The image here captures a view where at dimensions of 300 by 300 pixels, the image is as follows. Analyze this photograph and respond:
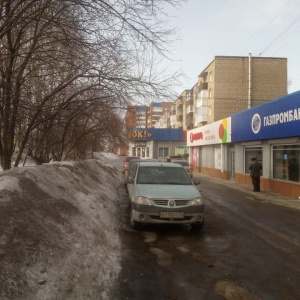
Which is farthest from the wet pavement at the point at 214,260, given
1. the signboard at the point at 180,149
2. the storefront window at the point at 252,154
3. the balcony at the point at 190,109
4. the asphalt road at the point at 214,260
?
the balcony at the point at 190,109

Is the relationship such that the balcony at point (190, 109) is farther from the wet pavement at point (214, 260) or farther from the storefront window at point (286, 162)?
the wet pavement at point (214, 260)

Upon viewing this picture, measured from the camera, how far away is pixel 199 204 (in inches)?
321

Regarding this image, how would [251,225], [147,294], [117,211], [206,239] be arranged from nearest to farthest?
1. [147,294]
2. [206,239]
3. [251,225]
4. [117,211]

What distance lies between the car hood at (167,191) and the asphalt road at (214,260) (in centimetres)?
86

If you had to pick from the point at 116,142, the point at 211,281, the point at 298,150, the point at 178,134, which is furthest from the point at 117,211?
the point at 178,134

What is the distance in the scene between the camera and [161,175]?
9828 mm

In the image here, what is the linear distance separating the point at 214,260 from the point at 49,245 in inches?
112

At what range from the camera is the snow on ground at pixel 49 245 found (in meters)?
3.97

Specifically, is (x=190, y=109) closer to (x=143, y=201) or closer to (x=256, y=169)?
(x=256, y=169)

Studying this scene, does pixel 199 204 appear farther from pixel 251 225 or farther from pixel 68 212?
pixel 68 212

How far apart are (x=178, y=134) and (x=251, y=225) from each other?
4859 cm

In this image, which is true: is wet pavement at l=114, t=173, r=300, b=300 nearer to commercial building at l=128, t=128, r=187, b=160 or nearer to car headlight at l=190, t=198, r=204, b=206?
car headlight at l=190, t=198, r=204, b=206

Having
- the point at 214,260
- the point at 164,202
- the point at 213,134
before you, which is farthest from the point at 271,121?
the point at 214,260

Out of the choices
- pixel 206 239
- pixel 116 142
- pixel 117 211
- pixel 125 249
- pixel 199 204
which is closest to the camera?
pixel 125 249
